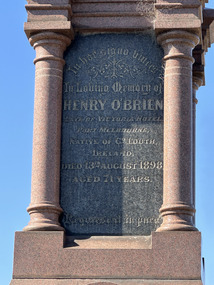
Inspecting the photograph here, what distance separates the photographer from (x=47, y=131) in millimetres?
20750

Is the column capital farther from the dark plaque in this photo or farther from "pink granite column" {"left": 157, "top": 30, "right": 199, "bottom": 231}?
the dark plaque

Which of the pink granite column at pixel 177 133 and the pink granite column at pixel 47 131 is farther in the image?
the pink granite column at pixel 47 131

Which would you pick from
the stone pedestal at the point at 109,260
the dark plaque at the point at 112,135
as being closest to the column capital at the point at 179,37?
the dark plaque at the point at 112,135

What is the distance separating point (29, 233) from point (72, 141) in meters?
2.16

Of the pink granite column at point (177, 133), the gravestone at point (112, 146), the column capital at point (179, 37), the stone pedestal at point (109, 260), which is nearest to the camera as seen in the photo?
the stone pedestal at point (109, 260)

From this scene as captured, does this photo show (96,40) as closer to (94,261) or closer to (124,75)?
(124,75)

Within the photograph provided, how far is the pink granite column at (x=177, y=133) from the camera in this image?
20.1 metres

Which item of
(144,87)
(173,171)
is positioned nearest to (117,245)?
(173,171)

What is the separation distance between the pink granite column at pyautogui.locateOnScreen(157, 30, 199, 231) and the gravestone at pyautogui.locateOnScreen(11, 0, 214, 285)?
0.9 inches

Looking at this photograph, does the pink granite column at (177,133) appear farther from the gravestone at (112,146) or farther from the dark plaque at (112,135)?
the dark plaque at (112,135)

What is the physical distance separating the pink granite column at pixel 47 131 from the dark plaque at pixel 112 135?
0.28m

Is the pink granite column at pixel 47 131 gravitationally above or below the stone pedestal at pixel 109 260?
above

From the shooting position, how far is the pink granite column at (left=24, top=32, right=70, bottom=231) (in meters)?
20.3

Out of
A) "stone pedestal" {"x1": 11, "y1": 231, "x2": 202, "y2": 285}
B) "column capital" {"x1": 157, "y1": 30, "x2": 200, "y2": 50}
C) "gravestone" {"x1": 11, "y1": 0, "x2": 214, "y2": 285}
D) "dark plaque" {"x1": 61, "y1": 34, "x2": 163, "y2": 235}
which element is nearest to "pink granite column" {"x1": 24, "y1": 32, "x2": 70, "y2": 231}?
"gravestone" {"x1": 11, "y1": 0, "x2": 214, "y2": 285}
